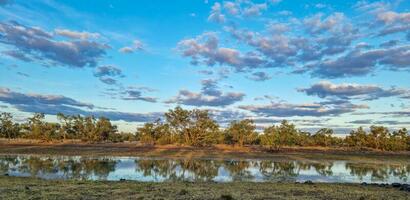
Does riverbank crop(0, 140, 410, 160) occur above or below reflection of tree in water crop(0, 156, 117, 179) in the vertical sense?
above

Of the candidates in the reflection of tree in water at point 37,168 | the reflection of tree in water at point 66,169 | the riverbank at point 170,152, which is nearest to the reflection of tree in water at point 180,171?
the reflection of tree in water at point 66,169

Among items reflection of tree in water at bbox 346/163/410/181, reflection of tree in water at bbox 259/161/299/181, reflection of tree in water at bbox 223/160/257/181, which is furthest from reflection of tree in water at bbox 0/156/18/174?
reflection of tree in water at bbox 346/163/410/181

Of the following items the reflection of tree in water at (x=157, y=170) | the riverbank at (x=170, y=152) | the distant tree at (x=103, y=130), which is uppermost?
the distant tree at (x=103, y=130)

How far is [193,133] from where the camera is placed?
418 ft

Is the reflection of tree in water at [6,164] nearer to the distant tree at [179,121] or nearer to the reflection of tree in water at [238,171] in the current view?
the reflection of tree in water at [238,171]

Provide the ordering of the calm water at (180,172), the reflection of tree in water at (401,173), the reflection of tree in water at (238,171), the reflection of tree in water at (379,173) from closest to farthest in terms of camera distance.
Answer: the calm water at (180,172) < the reflection of tree in water at (238,171) < the reflection of tree in water at (379,173) < the reflection of tree in water at (401,173)

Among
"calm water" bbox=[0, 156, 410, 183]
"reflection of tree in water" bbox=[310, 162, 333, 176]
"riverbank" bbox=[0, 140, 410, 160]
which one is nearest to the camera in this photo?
"calm water" bbox=[0, 156, 410, 183]

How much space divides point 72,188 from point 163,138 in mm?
108896

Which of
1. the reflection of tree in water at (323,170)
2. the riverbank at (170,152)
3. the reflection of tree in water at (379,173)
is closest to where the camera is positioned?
the reflection of tree in water at (379,173)

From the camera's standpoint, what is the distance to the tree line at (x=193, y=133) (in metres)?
126

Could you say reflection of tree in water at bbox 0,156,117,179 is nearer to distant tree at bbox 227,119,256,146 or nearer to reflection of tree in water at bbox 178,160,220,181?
reflection of tree in water at bbox 178,160,220,181

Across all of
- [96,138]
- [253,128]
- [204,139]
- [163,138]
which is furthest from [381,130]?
[96,138]

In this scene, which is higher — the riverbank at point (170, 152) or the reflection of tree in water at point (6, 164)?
the riverbank at point (170, 152)

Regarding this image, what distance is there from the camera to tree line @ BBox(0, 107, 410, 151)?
12594 centimetres
